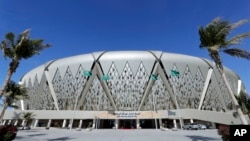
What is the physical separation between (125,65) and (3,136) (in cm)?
5767

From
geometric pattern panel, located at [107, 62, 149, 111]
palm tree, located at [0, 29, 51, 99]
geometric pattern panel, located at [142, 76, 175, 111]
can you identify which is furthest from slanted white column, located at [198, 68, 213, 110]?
palm tree, located at [0, 29, 51, 99]

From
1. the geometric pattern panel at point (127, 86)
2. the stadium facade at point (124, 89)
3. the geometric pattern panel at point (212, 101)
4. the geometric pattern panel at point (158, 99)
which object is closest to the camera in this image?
the stadium facade at point (124, 89)

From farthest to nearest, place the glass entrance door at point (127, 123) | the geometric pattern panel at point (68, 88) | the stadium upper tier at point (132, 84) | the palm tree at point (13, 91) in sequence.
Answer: the geometric pattern panel at point (68, 88)
the stadium upper tier at point (132, 84)
the glass entrance door at point (127, 123)
the palm tree at point (13, 91)

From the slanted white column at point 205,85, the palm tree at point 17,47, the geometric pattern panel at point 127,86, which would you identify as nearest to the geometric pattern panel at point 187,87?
the slanted white column at point 205,85

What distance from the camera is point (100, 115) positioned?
6594 centimetres

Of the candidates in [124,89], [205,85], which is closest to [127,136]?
[124,89]

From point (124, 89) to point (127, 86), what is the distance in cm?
125

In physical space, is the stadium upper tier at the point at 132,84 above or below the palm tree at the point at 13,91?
above

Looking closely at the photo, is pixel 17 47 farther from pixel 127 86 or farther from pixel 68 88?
pixel 68 88

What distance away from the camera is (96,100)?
73000 millimetres

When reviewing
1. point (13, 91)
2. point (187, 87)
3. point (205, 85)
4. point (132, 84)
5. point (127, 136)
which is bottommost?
point (127, 136)

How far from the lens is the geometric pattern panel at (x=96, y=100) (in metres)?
72.6

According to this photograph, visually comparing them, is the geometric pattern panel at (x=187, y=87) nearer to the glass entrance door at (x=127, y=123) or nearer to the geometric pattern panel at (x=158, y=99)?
the geometric pattern panel at (x=158, y=99)

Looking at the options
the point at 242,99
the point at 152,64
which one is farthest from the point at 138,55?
the point at 242,99
